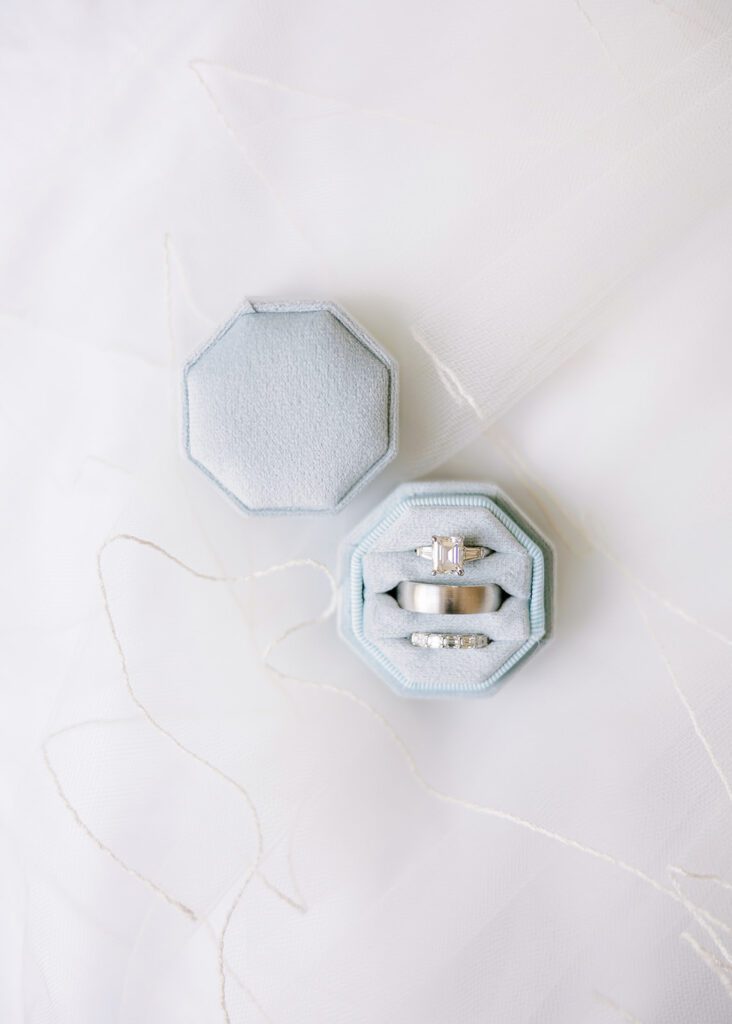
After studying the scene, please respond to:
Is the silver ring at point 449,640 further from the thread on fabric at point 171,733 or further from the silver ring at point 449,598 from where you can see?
the thread on fabric at point 171,733

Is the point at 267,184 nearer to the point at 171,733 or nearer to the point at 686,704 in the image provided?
the point at 171,733

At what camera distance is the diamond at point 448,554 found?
2.19 feet

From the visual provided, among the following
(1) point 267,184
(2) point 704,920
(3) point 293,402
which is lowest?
(2) point 704,920

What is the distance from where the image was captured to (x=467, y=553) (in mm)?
694

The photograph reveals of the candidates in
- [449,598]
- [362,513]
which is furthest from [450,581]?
[362,513]

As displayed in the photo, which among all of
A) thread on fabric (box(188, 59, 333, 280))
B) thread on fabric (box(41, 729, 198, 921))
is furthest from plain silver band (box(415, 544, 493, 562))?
thread on fabric (box(41, 729, 198, 921))

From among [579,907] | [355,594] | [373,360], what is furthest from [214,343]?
[579,907]

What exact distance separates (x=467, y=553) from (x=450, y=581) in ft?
0.15

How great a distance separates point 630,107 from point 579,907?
0.83 m

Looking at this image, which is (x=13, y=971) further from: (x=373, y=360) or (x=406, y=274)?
(x=406, y=274)

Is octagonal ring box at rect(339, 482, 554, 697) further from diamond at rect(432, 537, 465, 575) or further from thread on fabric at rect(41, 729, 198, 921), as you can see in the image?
thread on fabric at rect(41, 729, 198, 921)

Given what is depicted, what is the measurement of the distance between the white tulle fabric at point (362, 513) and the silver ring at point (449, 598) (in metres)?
0.12

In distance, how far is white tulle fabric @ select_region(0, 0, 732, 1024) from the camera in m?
0.77

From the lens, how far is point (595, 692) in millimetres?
797
